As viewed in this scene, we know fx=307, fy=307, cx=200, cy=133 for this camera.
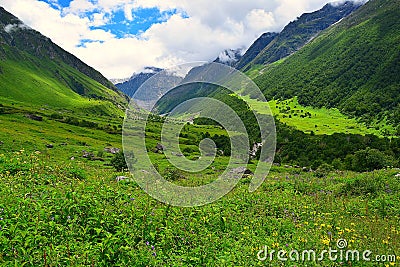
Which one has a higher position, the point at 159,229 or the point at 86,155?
the point at 159,229

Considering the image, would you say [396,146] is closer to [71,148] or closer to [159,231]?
[71,148]

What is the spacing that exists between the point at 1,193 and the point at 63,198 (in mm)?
2269

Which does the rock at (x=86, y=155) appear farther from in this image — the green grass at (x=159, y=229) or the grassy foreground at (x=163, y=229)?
the green grass at (x=159, y=229)

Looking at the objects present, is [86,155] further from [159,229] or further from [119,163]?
[159,229]

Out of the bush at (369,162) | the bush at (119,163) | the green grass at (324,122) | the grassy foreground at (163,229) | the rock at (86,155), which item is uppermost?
the green grass at (324,122)

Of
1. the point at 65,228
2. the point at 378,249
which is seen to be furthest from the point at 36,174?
the point at 378,249

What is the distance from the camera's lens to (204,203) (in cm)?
1277

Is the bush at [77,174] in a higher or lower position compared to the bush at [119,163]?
higher

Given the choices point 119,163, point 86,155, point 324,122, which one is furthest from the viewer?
point 324,122

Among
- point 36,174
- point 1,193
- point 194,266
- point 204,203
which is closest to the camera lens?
point 194,266

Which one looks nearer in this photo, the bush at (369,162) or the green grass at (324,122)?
the bush at (369,162)

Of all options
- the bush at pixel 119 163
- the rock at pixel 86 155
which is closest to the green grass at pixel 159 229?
the bush at pixel 119 163

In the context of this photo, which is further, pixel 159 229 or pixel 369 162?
pixel 369 162

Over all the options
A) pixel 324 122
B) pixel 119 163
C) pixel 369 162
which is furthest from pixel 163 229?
pixel 324 122
